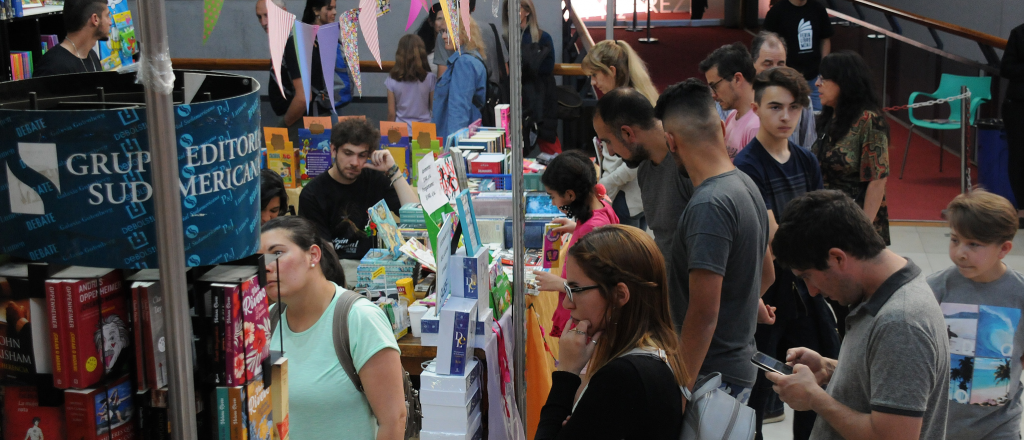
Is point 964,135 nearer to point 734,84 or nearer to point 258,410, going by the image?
point 734,84

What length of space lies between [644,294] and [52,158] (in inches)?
47.1

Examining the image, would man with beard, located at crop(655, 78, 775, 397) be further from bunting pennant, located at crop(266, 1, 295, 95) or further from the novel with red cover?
the novel with red cover

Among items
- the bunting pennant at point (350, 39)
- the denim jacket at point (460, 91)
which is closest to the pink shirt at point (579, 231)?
the bunting pennant at point (350, 39)

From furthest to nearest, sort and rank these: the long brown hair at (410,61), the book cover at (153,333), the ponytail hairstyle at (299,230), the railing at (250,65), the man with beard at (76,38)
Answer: the railing at (250,65) < the long brown hair at (410,61) < the man with beard at (76,38) < the ponytail hairstyle at (299,230) < the book cover at (153,333)

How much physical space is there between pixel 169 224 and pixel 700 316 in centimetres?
165

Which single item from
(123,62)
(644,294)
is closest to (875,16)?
(123,62)

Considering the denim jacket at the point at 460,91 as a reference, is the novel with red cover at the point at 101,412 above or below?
below

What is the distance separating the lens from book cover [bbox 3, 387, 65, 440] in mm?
1185

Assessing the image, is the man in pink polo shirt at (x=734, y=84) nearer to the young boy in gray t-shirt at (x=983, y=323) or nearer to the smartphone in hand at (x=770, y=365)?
the young boy in gray t-shirt at (x=983, y=323)

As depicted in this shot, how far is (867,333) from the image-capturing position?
176cm

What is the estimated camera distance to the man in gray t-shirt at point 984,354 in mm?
2512

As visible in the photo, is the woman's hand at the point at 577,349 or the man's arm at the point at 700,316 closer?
the woman's hand at the point at 577,349

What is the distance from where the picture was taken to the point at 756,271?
2543 mm

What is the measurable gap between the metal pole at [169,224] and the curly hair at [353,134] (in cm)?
327
